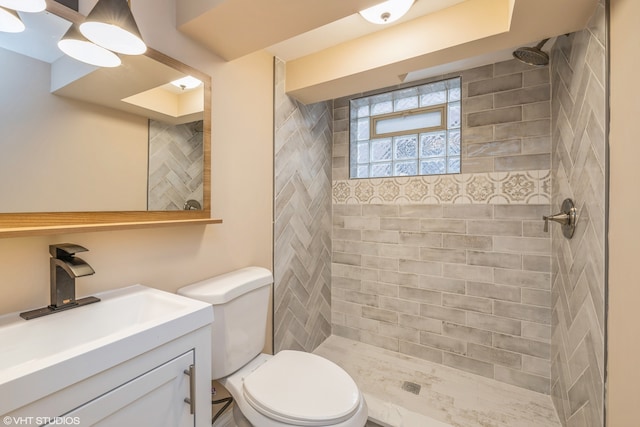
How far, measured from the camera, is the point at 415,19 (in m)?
1.55

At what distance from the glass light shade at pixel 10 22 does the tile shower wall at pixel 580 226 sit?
2092 millimetres

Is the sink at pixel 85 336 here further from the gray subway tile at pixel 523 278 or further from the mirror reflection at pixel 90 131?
the gray subway tile at pixel 523 278

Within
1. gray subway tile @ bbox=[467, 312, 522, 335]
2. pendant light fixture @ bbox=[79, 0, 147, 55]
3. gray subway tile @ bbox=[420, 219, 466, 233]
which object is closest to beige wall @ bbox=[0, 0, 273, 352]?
pendant light fixture @ bbox=[79, 0, 147, 55]

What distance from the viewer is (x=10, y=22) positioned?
2.85ft

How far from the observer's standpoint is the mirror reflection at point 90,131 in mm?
890

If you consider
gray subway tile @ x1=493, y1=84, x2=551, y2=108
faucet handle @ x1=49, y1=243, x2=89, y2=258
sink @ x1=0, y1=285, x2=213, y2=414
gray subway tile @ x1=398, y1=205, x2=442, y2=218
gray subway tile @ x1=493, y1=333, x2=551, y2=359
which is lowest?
gray subway tile @ x1=493, y1=333, x2=551, y2=359

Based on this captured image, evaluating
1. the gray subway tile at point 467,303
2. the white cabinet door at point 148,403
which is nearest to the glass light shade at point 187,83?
the white cabinet door at point 148,403

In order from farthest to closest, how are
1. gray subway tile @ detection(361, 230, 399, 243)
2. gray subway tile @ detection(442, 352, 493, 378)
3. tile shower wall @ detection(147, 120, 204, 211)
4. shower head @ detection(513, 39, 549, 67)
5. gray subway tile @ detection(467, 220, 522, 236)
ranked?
gray subway tile @ detection(361, 230, 399, 243)
gray subway tile @ detection(442, 352, 493, 378)
gray subway tile @ detection(467, 220, 522, 236)
shower head @ detection(513, 39, 549, 67)
tile shower wall @ detection(147, 120, 204, 211)

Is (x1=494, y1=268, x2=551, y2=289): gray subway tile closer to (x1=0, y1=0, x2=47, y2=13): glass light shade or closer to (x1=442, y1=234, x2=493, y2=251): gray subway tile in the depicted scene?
(x1=442, y1=234, x2=493, y2=251): gray subway tile

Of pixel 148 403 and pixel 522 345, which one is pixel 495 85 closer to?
pixel 522 345

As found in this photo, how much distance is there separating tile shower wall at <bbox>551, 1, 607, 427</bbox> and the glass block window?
66cm

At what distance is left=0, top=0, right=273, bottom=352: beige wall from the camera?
97 cm

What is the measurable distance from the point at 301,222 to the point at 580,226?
67.3 inches

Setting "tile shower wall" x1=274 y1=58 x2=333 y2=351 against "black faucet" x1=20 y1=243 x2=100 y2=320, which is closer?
"black faucet" x1=20 y1=243 x2=100 y2=320
